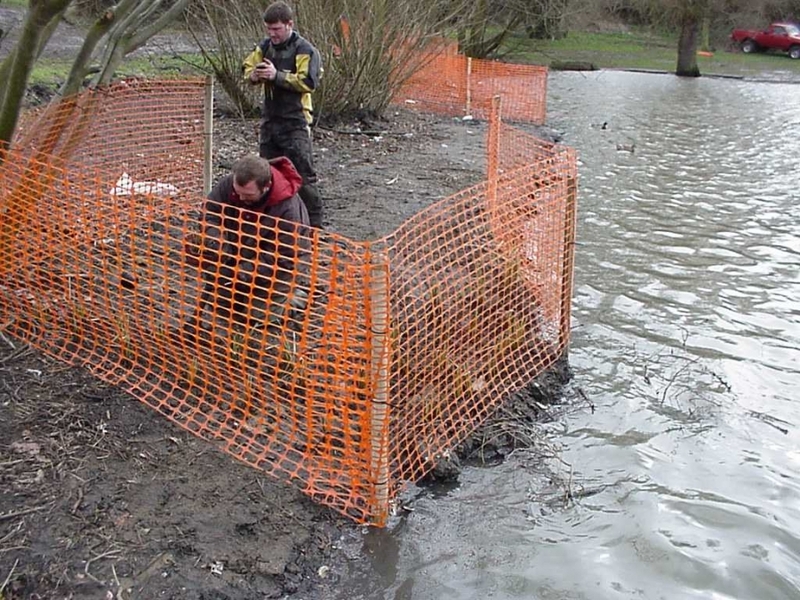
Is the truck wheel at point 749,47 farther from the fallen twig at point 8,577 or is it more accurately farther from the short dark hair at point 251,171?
the fallen twig at point 8,577

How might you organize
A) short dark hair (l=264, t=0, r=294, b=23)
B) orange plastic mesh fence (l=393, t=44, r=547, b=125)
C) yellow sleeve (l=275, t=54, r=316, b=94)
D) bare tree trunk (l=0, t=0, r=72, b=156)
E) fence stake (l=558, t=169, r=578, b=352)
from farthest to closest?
1. orange plastic mesh fence (l=393, t=44, r=547, b=125)
2. yellow sleeve (l=275, t=54, r=316, b=94)
3. short dark hair (l=264, t=0, r=294, b=23)
4. fence stake (l=558, t=169, r=578, b=352)
5. bare tree trunk (l=0, t=0, r=72, b=156)

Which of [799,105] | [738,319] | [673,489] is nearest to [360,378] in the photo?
[673,489]

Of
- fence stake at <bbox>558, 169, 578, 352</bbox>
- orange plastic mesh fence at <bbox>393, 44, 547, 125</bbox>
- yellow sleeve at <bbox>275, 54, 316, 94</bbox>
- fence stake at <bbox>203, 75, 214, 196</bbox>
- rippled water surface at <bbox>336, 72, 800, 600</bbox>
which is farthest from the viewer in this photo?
orange plastic mesh fence at <bbox>393, 44, 547, 125</bbox>

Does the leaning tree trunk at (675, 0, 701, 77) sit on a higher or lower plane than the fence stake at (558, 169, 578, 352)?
higher

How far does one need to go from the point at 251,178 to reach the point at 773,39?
4214cm

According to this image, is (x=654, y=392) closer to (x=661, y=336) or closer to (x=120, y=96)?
(x=661, y=336)

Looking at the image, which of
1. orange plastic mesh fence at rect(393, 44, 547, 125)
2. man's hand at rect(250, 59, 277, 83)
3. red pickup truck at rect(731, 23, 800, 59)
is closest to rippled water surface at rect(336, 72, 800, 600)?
man's hand at rect(250, 59, 277, 83)

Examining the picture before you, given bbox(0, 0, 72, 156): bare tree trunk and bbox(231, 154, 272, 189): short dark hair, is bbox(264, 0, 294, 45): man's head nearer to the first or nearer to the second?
bbox(0, 0, 72, 156): bare tree trunk

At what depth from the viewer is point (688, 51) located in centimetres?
3158

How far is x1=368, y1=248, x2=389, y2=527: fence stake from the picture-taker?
370 centimetres

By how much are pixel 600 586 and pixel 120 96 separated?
5.55 m

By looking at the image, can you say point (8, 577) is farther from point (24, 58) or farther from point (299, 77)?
point (299, 77)

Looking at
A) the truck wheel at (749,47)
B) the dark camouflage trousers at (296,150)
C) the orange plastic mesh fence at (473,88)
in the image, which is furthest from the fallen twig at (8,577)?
the truck wheel at (749,47)

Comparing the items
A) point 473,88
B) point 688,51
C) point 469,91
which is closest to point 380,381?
point 469,91
